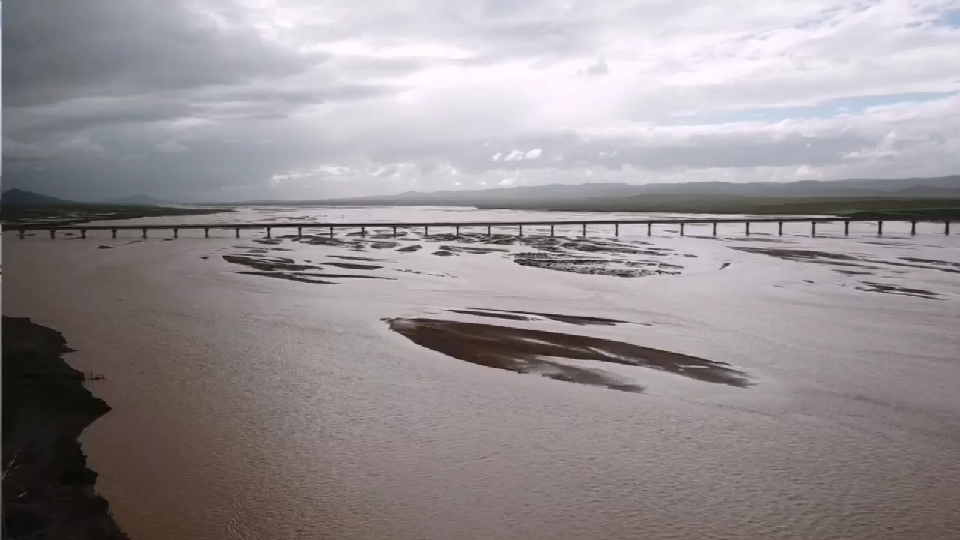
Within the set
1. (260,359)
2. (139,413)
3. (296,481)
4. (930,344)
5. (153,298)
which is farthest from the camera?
(153,298)

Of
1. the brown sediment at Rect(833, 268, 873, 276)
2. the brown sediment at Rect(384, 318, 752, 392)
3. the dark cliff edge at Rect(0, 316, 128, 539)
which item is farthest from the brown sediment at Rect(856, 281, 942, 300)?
the dark cliff edge at Rect(0, 316, 128, 539)

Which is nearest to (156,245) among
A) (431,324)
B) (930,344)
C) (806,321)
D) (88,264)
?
(88,264)

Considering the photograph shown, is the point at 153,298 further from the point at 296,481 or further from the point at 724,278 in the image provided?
the point at 724,278

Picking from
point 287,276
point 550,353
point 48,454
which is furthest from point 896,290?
point 48,454

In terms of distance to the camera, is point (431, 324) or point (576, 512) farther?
point (431, 324)

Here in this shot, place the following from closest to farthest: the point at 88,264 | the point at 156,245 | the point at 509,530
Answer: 1. the point at 509,530
2. the point at 88,264
3. the point at 156,245

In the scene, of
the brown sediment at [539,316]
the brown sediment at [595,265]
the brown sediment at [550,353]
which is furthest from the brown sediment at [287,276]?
the brown sediment at [595,265]
